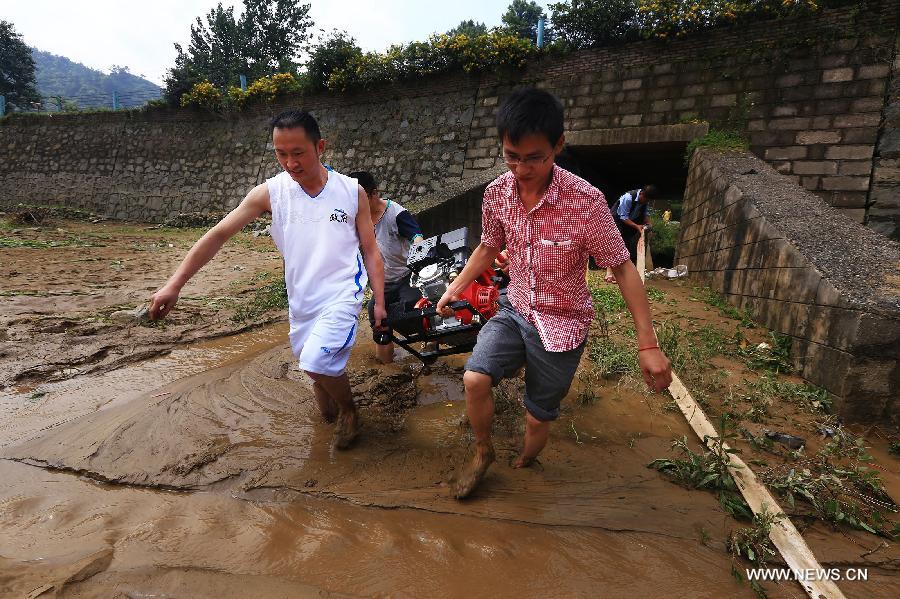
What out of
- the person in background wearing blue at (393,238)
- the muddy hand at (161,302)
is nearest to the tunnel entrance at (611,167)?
the person in background wearing blue at (393,238)

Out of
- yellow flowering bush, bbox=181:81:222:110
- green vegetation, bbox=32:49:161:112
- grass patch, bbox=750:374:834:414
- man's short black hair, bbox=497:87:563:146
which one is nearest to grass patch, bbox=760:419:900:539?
grass patch, bbox=750:374:834:414

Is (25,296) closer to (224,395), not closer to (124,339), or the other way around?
(124,339)

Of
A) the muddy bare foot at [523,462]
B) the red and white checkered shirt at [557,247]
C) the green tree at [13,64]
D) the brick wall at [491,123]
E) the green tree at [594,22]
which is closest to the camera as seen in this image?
the red and white checkered shirt at [557,247]

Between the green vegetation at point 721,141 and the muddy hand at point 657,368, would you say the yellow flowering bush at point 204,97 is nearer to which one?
the green vegetation at point 721,141

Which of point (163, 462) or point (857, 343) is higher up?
point (857, 343)

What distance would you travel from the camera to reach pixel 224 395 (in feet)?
10.9

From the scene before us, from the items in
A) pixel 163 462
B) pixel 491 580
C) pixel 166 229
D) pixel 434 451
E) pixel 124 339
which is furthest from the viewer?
pixel 166 229

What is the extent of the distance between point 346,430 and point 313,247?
3.42ft

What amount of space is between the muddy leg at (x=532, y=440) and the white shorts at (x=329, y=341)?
1.01 m

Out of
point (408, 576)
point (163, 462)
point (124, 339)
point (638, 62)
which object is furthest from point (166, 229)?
point (408, 576)

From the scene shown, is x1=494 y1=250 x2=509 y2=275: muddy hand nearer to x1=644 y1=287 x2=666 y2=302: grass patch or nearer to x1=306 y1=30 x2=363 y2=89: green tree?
x1=644 y1=287 x2=666 y2=302: grass patch

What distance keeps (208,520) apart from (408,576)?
3.08ft

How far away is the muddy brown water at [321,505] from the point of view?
177cm

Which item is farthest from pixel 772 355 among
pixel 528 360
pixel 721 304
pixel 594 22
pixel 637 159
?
pixel 594 22
